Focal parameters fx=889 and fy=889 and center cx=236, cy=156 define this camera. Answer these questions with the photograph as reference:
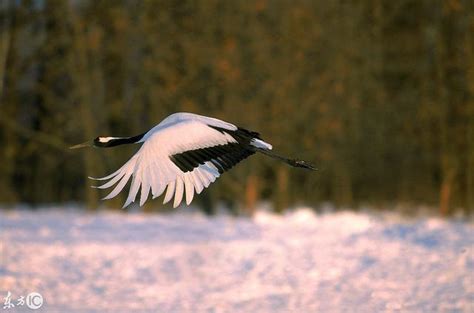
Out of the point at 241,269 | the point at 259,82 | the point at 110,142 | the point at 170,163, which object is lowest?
the point at 241,269

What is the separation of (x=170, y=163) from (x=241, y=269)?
16.5ft

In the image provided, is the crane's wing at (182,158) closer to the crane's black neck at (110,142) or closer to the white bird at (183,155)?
the white bird at (183,155)

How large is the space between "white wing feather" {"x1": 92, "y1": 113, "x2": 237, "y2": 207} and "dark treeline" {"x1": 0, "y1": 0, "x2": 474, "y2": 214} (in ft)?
46.8

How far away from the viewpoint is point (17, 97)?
25.2 metres

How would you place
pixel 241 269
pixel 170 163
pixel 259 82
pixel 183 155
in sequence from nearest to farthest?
pixel 170 163
pixel 183 155
pixel 241 269
pixel 259 82

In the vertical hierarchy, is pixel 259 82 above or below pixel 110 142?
above

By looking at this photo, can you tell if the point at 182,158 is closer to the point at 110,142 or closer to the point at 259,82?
the point at 110,142

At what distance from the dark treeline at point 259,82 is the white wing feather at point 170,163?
562 inches

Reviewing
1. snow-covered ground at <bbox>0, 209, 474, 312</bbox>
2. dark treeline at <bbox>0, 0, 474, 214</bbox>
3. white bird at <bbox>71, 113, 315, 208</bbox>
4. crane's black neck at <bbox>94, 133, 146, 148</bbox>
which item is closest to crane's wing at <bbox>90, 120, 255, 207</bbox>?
white bird at <bbox>71, 113, 315, 208</bbox>

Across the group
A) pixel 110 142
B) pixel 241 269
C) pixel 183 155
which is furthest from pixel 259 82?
pixel 183 155

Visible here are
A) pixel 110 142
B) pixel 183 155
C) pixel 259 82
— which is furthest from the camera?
pixel 259 82

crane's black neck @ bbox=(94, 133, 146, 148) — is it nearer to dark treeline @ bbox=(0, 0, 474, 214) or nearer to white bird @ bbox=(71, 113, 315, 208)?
white bird @ bbox=(71, 113, 315, 208)

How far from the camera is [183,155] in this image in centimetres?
679

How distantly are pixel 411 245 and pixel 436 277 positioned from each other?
250 cm
